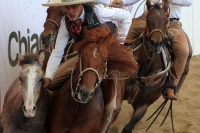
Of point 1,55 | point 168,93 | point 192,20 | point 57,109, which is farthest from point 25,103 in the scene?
point 192,20

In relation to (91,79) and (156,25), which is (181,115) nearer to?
(156,25)

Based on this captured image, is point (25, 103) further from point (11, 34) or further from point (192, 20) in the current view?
point (192, 20)

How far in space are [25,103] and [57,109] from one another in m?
0.47

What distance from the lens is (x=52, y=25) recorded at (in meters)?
4.82

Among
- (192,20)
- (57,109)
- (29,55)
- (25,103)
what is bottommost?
(192,20)

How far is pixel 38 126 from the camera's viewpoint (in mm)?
3492

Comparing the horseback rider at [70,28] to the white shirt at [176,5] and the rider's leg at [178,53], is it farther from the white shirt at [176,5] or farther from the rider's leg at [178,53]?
the white shirt at [176,5]

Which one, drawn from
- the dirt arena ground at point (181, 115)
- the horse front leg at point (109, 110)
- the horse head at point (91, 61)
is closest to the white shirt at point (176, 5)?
the dirt arena ground at point (181, 115)

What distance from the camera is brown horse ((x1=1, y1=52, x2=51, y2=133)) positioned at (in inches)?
126

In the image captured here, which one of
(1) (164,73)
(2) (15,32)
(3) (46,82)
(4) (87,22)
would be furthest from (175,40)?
(3) (46,82)

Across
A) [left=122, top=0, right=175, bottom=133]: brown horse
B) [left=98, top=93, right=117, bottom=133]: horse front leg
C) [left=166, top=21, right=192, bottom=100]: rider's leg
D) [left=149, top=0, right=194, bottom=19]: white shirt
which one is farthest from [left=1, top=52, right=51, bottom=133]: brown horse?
[left=149, top=0, right=194, bottom=19]: white shirt

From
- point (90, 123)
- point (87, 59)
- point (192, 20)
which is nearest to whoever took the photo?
point (87, 59)

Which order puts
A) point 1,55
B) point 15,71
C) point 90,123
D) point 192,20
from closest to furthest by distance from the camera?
point 90,123 < point 1,55 < point 15,71 < point 192,20

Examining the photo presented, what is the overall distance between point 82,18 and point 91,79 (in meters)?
0.84
